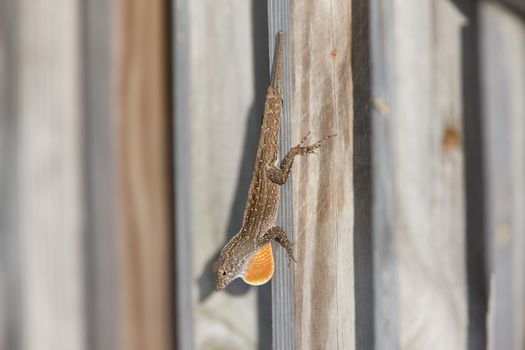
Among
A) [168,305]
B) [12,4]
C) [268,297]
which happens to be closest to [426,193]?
[268,297]

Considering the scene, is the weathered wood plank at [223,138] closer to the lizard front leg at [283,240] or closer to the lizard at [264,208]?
the lizard at [264,208]

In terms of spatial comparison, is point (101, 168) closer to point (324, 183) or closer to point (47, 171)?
point (47, 171)

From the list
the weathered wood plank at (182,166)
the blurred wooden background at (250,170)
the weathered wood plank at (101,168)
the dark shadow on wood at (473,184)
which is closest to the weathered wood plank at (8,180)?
the blurred wooden background at (250,170)

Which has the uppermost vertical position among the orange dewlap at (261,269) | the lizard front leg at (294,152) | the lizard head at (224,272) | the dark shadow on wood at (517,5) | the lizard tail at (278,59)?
the dark shadow on wood at (517,5)

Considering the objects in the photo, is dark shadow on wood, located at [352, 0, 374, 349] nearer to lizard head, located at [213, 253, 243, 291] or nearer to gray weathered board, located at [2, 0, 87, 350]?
lizard head, located at [213, 253, 243, 291]

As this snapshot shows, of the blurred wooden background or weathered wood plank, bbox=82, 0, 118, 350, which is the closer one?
the blurred wooden background

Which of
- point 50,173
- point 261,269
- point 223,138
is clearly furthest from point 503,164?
point 50,173

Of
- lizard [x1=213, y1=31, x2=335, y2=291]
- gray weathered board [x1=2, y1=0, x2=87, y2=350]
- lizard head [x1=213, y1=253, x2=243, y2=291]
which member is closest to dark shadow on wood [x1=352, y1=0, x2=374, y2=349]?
lizard [x1=213, y1=31, x2=335, y2=291]
